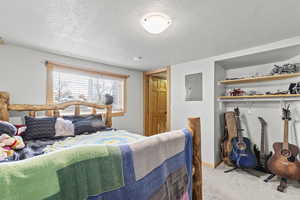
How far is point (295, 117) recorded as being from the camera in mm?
2303

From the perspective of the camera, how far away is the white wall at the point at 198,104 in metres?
2.70

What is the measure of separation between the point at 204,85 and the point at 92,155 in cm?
268

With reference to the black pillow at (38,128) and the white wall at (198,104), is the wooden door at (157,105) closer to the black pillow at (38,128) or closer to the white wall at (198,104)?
the white wall at (198,104)

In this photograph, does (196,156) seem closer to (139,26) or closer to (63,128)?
(139,26)

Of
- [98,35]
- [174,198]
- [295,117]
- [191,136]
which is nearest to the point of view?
[174,198]

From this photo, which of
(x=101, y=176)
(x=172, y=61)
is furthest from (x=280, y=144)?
(x=101, y=176)

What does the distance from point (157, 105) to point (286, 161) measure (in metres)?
2.96

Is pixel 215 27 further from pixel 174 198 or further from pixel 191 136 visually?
pixel 174 198

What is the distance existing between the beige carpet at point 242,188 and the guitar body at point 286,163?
0.73 feet

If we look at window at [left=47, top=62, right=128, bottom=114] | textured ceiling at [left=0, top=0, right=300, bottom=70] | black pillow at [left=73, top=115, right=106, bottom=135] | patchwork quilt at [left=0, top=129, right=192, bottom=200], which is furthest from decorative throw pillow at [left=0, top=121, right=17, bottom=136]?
patchwork quilt at [left=0, top=129, right=192, bottom=200]

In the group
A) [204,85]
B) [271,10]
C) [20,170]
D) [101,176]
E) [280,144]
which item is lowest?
[280,144]

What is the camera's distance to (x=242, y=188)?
1.98 m

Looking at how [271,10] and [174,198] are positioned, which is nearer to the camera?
[174,198]

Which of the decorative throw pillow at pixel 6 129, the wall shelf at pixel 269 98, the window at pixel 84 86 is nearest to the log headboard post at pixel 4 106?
the decorative throw pillow at pixel 6 129
